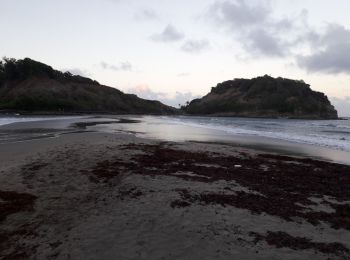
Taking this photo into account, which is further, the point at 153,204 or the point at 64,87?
the point at 64,87

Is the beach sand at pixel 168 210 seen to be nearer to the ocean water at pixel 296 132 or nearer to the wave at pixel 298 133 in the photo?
the ocean water at pixel 296 132

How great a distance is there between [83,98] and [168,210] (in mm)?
143890

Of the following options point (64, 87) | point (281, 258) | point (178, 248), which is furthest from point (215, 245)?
point (64, 87)

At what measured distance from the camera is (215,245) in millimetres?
6484

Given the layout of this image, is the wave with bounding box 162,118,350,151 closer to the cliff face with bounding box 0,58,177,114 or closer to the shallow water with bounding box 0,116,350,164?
the shallow water with bounding box 0,116,350,164

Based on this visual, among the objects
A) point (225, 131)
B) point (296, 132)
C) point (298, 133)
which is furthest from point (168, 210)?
point (296, 132)

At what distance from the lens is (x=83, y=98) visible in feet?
483

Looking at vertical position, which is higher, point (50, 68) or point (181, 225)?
point (50, 68)

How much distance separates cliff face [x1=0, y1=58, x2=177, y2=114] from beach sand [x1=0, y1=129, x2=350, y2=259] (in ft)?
358

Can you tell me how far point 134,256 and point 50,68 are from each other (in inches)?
6229

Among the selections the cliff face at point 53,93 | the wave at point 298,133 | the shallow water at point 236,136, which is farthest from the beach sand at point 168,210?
the cliff face at point 53,93

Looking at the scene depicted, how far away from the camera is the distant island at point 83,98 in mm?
126056

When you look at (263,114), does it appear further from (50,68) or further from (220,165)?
(220,165)

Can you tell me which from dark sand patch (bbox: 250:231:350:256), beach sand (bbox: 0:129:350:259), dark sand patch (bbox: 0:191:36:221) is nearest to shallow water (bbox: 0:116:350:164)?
beach sand (bbox: 0:129:350:259)
